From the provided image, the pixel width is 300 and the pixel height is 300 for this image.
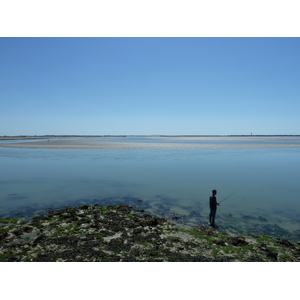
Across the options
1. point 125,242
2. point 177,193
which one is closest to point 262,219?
point 177,193

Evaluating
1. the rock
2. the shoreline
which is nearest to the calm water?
the rock

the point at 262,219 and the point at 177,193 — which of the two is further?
the point at 177,193

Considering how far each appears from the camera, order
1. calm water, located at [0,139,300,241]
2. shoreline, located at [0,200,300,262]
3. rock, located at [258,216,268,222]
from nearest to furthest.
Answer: shoreline, located at [0,200,300,262], rock, located at [258,216,268,222], calm water, located at [0,139,300,241]

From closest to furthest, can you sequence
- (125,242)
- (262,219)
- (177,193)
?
(125,242) → (262,219) → (177,193)

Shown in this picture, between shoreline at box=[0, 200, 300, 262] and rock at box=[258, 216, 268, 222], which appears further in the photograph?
rock at box=[258, 216, 268, 222]

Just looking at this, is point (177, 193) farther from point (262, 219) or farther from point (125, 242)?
point (125, 242)

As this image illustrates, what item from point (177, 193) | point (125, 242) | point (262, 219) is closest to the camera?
point (125, 242)

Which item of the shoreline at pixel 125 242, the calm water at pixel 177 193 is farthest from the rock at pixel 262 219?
the shoreline at pixel 125 242

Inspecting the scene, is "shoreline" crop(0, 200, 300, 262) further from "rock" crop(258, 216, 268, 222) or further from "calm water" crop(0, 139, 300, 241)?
"rock" crop(258, 216, 268, 222)

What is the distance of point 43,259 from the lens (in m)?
7.04

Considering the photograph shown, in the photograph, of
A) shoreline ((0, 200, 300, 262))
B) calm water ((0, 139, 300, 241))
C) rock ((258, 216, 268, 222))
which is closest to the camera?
shoreline ((0, 200, 300, 262))

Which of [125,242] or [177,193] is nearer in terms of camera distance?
[125,242]

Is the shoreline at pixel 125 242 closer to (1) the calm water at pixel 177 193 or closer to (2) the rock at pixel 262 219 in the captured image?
(1) the calm water at pixel 177 193

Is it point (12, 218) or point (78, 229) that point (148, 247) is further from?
point (12, 218)
